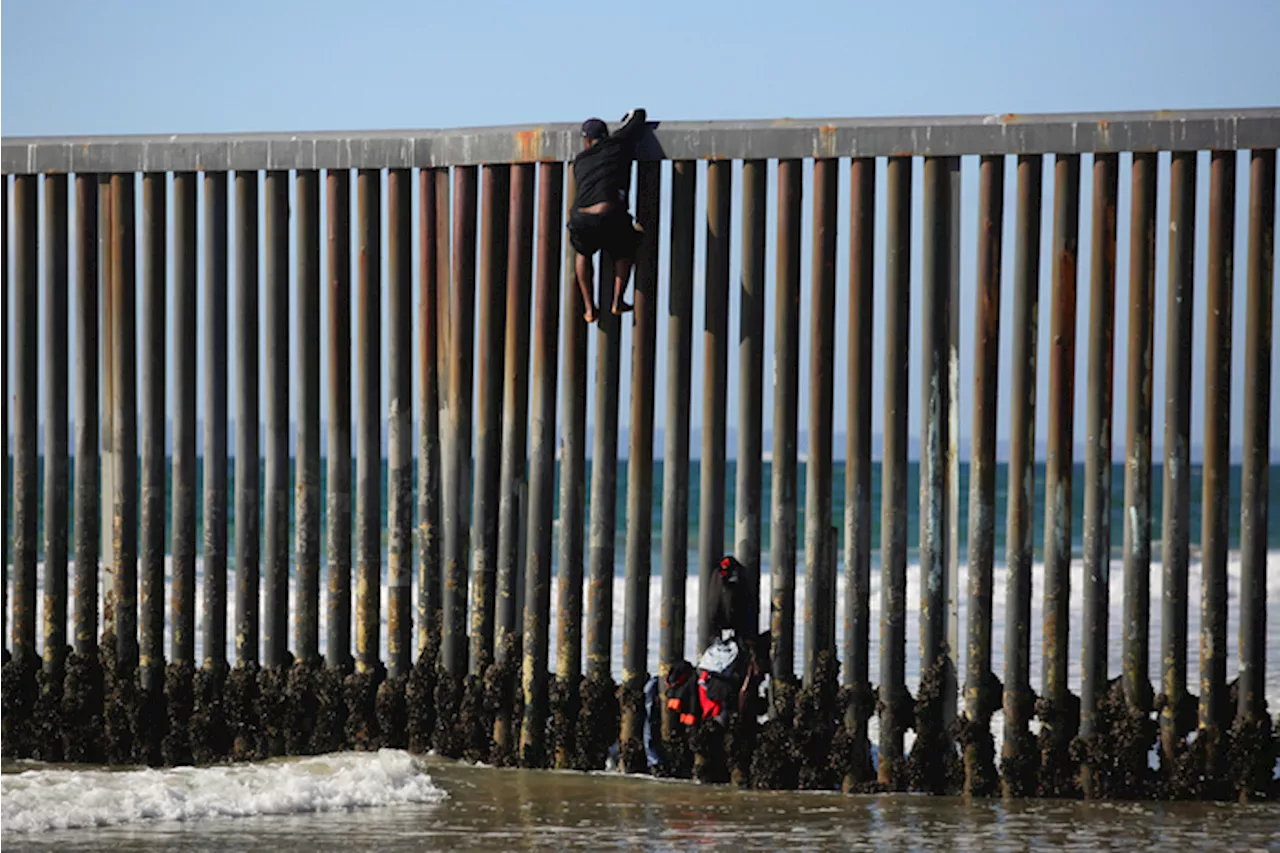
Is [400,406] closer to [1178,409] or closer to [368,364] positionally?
[368,364]

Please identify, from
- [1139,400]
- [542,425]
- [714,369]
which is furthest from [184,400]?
[1139,400]

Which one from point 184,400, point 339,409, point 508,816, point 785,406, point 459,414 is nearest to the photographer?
point 508,816

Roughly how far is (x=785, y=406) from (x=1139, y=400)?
142cm

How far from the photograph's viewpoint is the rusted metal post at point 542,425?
630 cm

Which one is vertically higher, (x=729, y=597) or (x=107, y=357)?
(x=107, y=357)

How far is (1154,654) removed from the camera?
1098 cm

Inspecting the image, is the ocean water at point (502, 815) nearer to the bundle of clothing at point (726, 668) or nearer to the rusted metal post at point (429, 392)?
the bundle of clothing at point (726, 668)

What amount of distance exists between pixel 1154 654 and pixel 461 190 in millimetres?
7032

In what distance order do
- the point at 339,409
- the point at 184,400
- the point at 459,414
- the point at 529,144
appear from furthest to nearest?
the point at 184,400
the point at 339,409
the point at 459,414
the point at 529,144

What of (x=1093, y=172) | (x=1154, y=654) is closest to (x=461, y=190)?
(x=1093, y=172)

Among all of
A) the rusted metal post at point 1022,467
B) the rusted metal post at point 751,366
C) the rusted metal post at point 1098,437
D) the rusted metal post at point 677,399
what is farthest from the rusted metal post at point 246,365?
the rusted metal post at point 1098,437

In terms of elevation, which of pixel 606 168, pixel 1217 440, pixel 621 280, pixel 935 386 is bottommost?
pixel 1217 440

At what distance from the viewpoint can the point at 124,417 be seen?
21.9 feet

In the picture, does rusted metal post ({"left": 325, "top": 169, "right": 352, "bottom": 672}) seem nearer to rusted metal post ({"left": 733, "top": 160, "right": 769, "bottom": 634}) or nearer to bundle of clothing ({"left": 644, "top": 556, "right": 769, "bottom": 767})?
bundle of clothing ({"left": 644, "top": 556, "right": 769, "bottom": 767})
